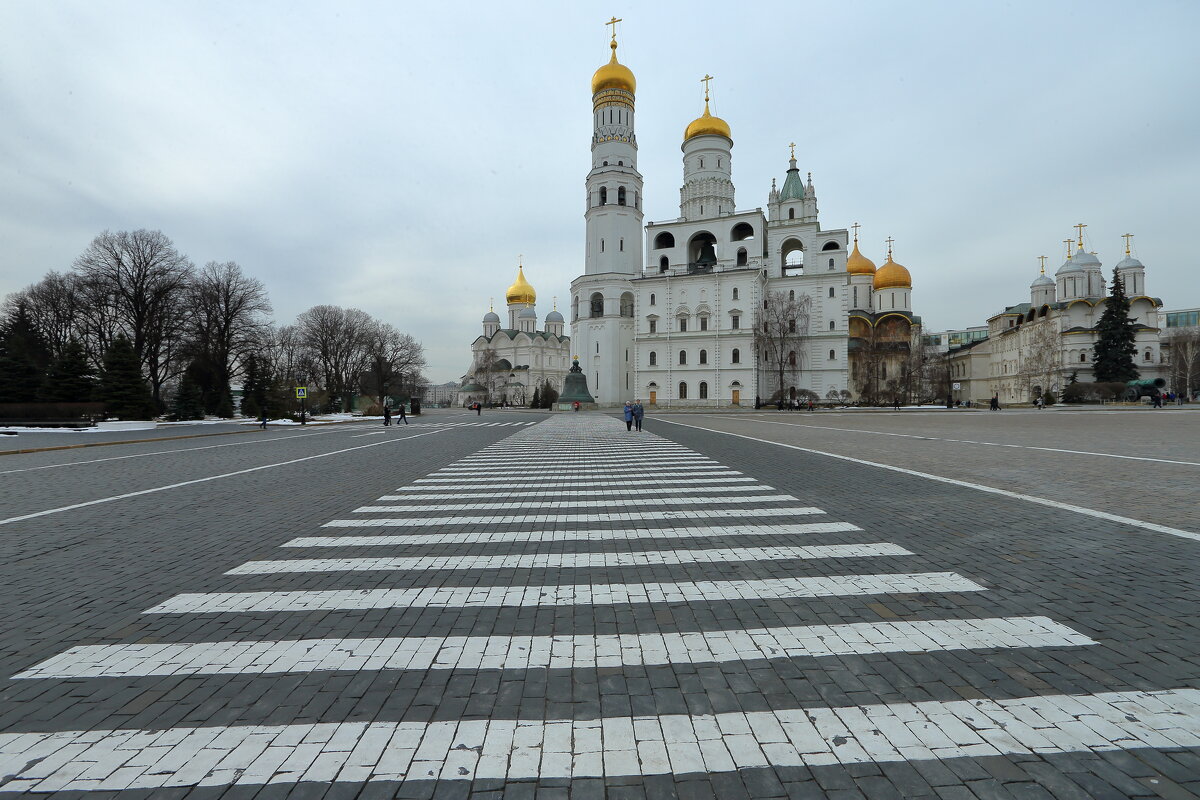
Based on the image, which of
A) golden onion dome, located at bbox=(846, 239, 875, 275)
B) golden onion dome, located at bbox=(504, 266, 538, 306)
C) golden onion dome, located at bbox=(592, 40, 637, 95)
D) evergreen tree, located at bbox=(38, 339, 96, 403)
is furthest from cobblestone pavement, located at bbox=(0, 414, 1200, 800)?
golden onion dome, located at bbox=(504, 266, 538, 306)

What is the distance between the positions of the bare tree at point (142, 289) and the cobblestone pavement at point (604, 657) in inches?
1610

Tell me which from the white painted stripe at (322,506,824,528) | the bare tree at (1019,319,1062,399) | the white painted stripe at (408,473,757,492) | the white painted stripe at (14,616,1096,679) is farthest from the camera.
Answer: the bare tree at (1019,319,1062,399)

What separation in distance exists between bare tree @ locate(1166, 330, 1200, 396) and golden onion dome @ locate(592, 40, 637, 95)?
67814 millimetres

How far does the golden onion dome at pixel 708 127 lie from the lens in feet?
203

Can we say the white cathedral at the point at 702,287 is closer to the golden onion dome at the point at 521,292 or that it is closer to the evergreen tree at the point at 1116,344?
the evergreen tree at the point at 1116,344

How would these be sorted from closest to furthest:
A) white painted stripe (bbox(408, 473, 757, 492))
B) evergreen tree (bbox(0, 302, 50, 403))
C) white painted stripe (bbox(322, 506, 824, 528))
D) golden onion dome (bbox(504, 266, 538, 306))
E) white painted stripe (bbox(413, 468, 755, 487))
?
white painted stripe (bbox(322, 506, 824, 528)), white painted stripe (bbox(408, 473, 757, 492)), white painted stripe (bbox(413, 468, 755, 487)), evergreen tree (bbox(0, 302, 50, 403)), golden onion dome (bbox(504, 266, 538, 306))

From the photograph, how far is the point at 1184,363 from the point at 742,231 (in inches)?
2047

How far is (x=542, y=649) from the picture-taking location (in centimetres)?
342

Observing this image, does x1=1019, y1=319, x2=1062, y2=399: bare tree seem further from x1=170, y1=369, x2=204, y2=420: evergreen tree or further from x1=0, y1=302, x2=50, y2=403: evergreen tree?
x1=0, y1=302, x2=50, y2=403: evergreen tree

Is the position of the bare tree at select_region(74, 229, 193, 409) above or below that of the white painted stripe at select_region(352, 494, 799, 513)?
above

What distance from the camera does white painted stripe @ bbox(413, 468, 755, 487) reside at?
32.6 feet

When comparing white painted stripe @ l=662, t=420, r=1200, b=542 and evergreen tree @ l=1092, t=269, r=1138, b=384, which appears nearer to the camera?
white painted stripe @ l=662, t=420, r=1200, b=542

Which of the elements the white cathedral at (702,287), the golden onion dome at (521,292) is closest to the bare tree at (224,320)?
the white cathedral at (702,287)

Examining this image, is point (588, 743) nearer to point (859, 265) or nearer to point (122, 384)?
point (122, 384)
